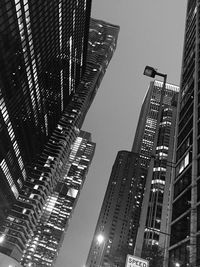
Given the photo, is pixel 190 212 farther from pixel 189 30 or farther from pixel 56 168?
pixel 56 168

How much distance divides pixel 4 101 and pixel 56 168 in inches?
3528

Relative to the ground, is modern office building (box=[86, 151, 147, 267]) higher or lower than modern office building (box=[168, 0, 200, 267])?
higher

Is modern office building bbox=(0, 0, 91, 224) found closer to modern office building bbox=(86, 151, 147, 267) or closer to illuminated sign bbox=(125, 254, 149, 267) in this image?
modern office building bbox=(86, 151, 147, 267)

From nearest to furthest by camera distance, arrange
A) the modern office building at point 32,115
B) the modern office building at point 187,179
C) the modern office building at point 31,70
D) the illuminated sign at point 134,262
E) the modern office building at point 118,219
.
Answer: the illuminated sign at point 134,262, the modern office building at point 187,179, the modern office building at point 31,70, the modern office building at point 32,115, the modern office building at point 118,219

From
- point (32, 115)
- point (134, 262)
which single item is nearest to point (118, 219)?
point (32, 115)

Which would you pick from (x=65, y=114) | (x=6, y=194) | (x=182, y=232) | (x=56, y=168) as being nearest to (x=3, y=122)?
(x=6, y=194)

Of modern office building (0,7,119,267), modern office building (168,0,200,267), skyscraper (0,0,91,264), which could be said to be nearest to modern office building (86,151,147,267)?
modern office building (0,7,119,267)

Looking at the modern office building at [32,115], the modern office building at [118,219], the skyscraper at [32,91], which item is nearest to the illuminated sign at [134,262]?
the skyscraper at [32,91]

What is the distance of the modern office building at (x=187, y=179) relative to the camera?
114 ft

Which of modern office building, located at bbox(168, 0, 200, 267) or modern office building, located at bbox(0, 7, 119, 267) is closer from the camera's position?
modern office building, located at bbox(168, 0, 200, 267)

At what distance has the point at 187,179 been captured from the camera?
42594 millimetres

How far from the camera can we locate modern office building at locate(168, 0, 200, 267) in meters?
34.8

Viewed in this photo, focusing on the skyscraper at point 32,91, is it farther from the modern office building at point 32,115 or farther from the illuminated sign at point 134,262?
the illuminated sign at point 134,262

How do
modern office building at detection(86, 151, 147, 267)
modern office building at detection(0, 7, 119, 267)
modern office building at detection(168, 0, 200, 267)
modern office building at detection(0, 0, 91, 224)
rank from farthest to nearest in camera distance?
modern office building at detection(86, 151, 147, 267), modern office building at detection(0, 7, 119, 267), modern office building at detection(0, 0, 91, 224), modern office building at detection(168, 0, 200, 267)
